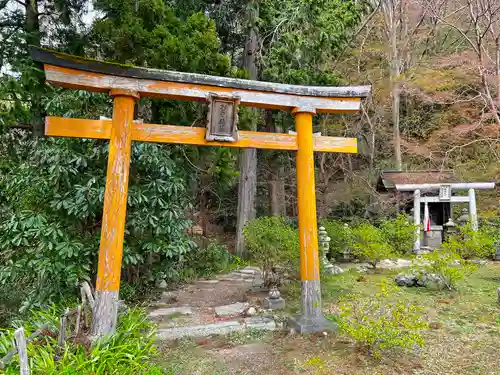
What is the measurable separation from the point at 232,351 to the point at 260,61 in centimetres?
802

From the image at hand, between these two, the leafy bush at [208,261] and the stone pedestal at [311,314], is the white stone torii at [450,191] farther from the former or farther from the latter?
the stone pedestal at [311,314]

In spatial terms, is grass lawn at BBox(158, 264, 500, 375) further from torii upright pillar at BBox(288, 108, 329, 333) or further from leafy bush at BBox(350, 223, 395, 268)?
leafy bush at BBox(350, 223, 395, 268)

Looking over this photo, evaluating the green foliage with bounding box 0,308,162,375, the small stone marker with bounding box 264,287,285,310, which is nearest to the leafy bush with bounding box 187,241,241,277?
the small stone marker with bounding box 264,287,285,310

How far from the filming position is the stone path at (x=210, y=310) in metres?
4.55

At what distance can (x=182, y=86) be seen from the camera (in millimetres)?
4352

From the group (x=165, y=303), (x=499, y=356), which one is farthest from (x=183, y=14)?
(x=499, y=356)

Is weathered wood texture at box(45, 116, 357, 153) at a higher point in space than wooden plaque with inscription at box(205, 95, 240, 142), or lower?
lower

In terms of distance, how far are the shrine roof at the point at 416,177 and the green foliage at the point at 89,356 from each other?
35.5 ft

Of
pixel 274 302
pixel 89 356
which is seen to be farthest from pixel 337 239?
pixel 89 356

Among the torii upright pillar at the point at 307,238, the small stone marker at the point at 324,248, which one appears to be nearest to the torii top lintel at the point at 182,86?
the torii upright pillar at the point at 307,238

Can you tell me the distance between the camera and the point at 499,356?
11.8ft

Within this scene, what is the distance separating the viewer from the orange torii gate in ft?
12.8

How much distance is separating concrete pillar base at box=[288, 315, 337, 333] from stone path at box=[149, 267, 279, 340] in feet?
1.28

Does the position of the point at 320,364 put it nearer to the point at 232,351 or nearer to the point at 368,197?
the point at 232,351
